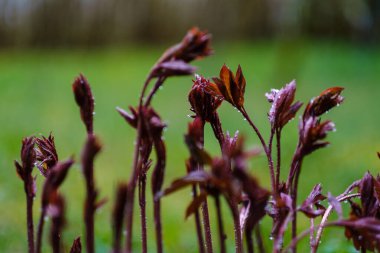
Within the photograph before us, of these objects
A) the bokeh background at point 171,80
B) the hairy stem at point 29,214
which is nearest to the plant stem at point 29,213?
the hairy stem at point 29,214

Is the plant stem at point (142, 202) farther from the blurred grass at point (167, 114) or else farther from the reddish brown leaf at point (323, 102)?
the reddish brown leaf at point (323, 102)

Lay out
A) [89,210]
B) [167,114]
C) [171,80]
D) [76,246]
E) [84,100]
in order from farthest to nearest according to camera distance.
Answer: [171,80] < [167,114] < [76,246] < [84,100] < [89,210]

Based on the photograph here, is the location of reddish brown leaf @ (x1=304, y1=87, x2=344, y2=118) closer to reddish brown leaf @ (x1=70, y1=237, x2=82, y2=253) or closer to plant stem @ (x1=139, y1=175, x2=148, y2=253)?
plant stem @ (x1=139, y1=175, x2=148, y2=253)

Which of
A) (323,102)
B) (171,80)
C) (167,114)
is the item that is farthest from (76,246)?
(171,80)

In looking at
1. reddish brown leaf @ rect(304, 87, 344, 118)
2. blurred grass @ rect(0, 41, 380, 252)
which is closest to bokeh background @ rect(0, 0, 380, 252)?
blurred grass @ rect(0, 41, 380, 252)

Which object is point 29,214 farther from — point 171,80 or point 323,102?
point 171,80
